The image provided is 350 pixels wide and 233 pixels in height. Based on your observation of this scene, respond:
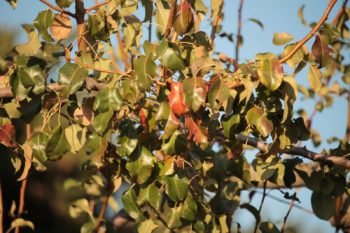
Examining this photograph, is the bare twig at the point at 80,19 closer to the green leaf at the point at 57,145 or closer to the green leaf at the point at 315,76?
the green leaf at the point at 57,145

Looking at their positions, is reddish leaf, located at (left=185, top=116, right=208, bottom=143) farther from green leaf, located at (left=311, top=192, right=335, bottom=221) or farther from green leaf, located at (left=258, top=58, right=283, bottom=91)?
green leaf, located at (left=311, top=192, right=335, bottom=221)

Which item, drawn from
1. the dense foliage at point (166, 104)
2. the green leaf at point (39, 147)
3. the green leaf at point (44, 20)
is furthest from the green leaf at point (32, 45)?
the green leaf at point (39, 147)

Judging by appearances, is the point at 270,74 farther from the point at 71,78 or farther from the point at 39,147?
the point at 39,147

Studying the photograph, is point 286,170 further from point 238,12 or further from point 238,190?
point 238,12

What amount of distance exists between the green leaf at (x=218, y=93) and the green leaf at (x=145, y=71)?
0.13m

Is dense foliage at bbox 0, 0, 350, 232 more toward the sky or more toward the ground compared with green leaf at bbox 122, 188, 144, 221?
more toward the sky

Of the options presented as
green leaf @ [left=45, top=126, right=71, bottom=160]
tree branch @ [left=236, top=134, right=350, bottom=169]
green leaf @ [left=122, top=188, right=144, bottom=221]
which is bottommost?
green leaf @ [left=122, top=188, right=144, bottom=221]

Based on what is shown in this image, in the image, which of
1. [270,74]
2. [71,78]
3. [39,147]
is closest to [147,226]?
[39,147]

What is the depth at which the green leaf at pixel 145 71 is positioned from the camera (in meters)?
1.16

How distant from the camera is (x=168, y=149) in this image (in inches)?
47.3

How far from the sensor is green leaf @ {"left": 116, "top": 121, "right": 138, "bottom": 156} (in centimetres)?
124

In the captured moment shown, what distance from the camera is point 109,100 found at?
117 cm

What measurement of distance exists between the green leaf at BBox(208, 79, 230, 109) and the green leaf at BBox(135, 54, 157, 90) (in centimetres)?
13

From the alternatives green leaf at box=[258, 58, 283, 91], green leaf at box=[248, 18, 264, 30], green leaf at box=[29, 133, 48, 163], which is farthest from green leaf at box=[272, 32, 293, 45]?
green leaf at box=[248, 18, 264, 30]
